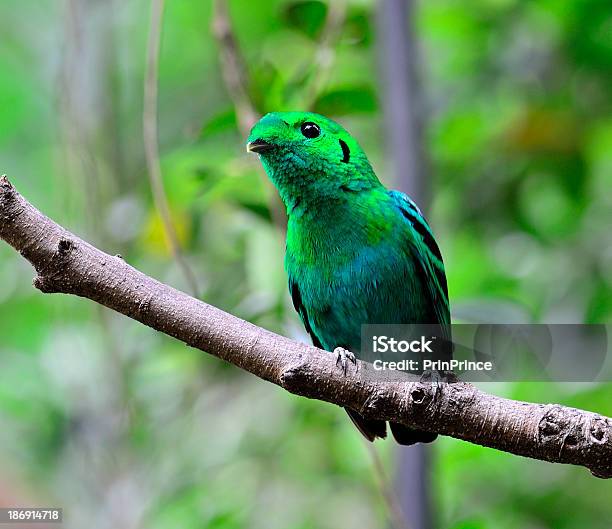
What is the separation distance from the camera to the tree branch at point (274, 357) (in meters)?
2.44

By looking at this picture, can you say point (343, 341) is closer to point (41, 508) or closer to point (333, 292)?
point (333, 292)

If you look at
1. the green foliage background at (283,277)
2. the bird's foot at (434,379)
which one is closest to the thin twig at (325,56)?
the green foliage background at (283,277)

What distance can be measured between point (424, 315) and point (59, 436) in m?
2.86

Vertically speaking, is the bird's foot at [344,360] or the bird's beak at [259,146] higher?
the bird's beak at [259,146]

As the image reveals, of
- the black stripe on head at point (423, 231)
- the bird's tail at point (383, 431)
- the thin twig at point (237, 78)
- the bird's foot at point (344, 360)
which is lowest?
the bird's foot at point (344, 360)

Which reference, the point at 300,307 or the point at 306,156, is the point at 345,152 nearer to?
the point at 306,156

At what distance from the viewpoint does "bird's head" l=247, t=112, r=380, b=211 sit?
362 cm

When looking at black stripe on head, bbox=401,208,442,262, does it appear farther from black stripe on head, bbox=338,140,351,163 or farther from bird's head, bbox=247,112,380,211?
black stripe on head, bbox=338,140,351,163

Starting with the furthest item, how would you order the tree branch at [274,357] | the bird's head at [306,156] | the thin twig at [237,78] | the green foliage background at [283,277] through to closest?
1. the green foliage background at [283,277]
2. the thin twig at [237,78]
3. the bird's head at [306,156]
4. the tree branch at [274,357]

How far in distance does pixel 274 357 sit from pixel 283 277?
6.84 feet

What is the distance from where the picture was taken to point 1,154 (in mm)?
7055

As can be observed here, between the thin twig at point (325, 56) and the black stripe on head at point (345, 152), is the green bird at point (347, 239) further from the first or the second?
the thin twig at point (325, 56)

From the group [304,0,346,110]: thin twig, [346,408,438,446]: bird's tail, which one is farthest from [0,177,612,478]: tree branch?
[304,0,346,110]: thin twig

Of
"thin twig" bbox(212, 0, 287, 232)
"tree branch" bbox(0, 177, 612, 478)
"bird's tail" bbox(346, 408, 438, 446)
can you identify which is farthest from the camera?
"thin twig" bbox(212, 0, 287, 232)
